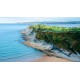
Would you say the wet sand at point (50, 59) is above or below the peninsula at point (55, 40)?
below

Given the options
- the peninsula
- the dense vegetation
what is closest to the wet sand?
the peninsula

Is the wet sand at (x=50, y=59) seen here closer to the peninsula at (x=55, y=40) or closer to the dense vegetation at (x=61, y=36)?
the peninsula at (x=55, y=40)

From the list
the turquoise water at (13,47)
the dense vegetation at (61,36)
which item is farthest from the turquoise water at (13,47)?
the dense vegetation at (61,36)

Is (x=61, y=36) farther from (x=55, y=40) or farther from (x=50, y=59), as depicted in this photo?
(x=50, y=59)

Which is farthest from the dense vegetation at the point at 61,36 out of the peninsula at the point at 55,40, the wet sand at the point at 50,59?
the wet sand at the point at 50,59

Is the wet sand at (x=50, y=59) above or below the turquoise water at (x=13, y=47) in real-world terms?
below

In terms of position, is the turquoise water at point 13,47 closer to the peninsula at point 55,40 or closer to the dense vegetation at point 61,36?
the peninsula at point 55,40
